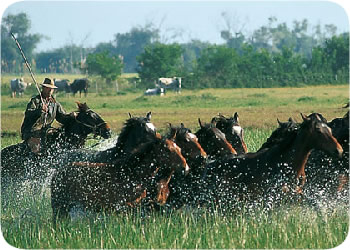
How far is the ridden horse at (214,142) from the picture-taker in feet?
28.6

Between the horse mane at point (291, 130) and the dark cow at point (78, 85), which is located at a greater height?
the dark cow at point (78, 85)

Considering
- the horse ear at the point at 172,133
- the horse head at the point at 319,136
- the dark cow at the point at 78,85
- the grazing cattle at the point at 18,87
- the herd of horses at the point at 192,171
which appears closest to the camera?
the horse head at the point at 319,136

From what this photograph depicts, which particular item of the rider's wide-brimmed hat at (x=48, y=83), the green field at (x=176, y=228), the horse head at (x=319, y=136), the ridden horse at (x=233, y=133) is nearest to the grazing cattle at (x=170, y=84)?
the rider's wide-brimmed hat at (x=48, y=83)

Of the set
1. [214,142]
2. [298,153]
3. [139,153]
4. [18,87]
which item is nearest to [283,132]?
[298,153]

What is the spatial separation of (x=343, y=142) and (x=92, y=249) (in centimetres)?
344

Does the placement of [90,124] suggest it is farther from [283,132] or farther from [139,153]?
[283,132]

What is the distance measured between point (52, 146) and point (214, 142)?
9.03 feet

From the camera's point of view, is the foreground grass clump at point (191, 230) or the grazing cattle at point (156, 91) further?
the grazing cattle at point (156, 91)

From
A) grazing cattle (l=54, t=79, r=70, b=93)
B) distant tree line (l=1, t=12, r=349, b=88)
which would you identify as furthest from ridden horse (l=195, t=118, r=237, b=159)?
grazing cattle (l=54, t=79, r=70, b=93)

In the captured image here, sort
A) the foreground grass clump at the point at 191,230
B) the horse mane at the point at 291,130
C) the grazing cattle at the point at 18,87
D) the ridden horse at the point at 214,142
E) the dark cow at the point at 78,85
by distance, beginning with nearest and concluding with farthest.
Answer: the foreground grass clump at the point at 191,230 → the horse mane at the point at 291,130 → the ridden horse at the point at 214,142 → the grazing cattle at the point at 18,87 → the dark cow at the point at 78,85

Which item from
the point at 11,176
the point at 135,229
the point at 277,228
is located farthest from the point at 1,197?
the point at 277,228

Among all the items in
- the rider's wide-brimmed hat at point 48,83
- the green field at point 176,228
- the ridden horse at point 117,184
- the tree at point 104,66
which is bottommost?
the green field at point 176,228

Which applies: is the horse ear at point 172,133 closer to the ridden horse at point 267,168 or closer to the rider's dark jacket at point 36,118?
the ridden horse at point 267,168

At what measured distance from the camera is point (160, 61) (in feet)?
95.7
